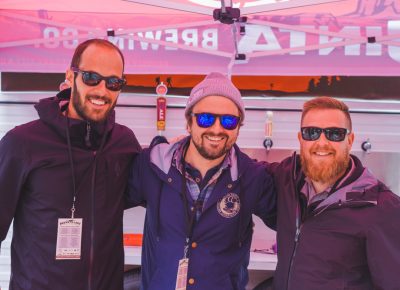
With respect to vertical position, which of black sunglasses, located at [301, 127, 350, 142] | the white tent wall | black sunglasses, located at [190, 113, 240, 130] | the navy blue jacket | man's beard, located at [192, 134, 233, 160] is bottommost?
the navy blue jacket

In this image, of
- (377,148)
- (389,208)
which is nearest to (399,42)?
(377,148)

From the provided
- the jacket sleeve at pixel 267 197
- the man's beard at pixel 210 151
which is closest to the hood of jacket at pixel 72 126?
the man's beard at pixel 210 151

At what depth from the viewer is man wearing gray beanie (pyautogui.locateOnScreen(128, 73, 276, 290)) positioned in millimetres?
2066

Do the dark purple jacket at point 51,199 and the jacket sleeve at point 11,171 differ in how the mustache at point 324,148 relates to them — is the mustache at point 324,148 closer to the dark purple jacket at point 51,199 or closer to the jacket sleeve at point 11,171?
the dark purple jacket at point 51,199

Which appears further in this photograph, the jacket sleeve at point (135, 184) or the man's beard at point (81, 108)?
the jacket sleeve at point (135, 184)

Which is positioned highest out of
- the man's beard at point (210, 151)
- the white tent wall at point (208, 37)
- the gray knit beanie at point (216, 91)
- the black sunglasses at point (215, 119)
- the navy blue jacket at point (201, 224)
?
the white tent wall at point (208, 37)

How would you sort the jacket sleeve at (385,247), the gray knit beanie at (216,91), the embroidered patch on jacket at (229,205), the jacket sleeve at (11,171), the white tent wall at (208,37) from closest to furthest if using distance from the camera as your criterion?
the jacket sleeve at (385,247) → the jacket sleeve at (11,171) → the embroidered patch on jacket at (229,205) → the gray knit beanie at (216,91) → the white tent wall at (208,37)

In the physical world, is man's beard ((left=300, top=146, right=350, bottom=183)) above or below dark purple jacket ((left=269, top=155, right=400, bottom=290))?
above

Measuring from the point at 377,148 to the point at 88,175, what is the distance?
2415 mm

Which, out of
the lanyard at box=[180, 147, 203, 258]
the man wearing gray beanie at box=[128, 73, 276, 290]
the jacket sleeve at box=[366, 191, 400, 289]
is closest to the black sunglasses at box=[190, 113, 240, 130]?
the man wearing gray beanie at box=[128, 73, 276, 290]

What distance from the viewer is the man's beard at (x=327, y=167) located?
199cm

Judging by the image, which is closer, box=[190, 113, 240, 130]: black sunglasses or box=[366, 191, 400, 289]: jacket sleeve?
box=[366, 191, 400, 289]: jacket sleeve

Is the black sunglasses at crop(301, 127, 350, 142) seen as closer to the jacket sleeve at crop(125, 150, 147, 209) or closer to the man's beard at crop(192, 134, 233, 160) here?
Answer: the man's beard at crop(192, 134, 233, 160)

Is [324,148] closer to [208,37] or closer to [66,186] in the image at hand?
[66,186]
